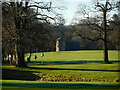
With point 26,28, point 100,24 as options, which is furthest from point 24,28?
point 100,24

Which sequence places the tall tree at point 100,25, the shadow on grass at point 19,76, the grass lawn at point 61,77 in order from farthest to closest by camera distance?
the tall tree at point 100,25, the shadow on grass at point 19,76, the grass lawn at point 61,77

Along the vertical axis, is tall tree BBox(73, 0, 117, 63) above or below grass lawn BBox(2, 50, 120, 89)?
above

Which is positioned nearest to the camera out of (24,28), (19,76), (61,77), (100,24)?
(61,77)

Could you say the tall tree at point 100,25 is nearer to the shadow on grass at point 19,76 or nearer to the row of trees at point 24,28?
the row of trees at point 24,28

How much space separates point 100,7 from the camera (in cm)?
3350

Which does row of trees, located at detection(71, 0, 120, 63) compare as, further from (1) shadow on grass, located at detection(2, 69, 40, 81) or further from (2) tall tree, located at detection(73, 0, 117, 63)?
(1) shadow on grass, located at detection(2, 69, 40, 81)

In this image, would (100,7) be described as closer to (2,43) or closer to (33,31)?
(33,31)

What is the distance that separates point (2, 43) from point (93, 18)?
16849 mm

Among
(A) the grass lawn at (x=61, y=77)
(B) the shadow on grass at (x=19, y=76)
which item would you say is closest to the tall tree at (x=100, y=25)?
(A) the grass lawn at (x=61, y=77)

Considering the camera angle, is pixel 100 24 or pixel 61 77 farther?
pixel 100 24

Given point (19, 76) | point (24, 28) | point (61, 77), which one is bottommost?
point (19, 76)

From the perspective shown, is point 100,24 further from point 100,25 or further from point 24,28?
point 24,28

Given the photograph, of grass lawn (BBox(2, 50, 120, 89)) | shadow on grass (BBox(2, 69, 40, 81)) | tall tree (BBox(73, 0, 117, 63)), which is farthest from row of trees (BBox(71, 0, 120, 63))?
shadow on grass (BBox(2, 69, 40, 81))

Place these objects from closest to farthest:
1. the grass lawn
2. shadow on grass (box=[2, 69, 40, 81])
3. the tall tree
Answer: the grass lawn, shadow on grass (box=[2, 69, 40, 81]), the tall tree
